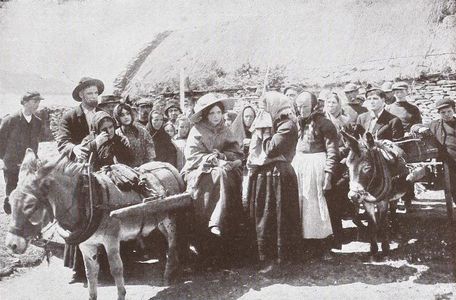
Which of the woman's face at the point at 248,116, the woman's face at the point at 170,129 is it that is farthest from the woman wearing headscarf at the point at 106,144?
the woman's face at the point at 248,116

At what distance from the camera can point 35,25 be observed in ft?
17.7

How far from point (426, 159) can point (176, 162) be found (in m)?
3.03

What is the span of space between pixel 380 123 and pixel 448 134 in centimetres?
83

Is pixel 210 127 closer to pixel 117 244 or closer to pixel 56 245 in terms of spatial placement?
pixel 117 244

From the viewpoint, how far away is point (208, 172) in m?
4.52

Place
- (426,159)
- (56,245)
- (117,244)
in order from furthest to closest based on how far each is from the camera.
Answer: (56,245) < (426,159) < (117,244)

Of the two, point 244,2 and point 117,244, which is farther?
point 244,2

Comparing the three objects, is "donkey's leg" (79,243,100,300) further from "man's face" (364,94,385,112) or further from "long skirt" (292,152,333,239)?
"man's face" (364,94,385,112)

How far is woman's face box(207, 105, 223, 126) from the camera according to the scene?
15.1ft

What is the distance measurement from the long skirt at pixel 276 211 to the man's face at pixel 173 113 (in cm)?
222

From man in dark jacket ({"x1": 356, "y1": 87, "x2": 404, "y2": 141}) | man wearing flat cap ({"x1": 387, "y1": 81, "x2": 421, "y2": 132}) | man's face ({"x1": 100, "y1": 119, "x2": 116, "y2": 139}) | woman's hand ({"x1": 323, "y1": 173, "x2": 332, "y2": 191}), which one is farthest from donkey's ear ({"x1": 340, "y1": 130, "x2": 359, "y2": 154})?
man's face ({"x1": 100, "y1": 119, "x2": 116, "y2": 139})

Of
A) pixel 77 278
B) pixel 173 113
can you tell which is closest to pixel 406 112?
pixel 173 113

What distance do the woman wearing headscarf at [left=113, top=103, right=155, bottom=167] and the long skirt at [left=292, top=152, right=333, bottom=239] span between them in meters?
1.67

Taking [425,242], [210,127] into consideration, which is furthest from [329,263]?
[210,127]
